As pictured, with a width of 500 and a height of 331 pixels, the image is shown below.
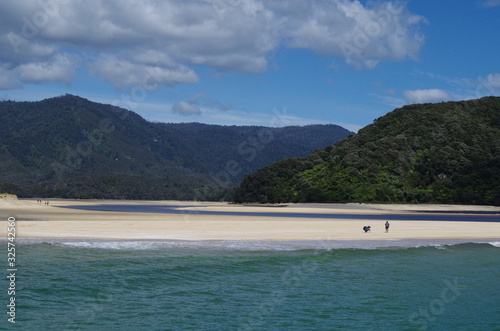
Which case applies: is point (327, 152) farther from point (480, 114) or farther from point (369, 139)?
point (480, 114)

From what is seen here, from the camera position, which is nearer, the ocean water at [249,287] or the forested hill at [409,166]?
the ocean water at [249,287]

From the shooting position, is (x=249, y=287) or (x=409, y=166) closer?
(x=249, y=287)

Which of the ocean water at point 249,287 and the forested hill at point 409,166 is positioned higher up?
the forested hill at point 409,166

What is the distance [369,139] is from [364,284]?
14428cm

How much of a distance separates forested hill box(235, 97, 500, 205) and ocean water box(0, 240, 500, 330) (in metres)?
87.3

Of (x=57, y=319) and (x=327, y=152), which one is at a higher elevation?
(x=327, y=152)

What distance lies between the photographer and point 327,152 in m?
172

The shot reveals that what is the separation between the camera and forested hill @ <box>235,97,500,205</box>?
123750mm

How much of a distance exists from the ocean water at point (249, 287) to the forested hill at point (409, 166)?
286 ft

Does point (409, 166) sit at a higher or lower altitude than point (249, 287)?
higher

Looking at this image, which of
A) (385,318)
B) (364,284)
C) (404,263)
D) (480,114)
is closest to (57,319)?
(385,318)

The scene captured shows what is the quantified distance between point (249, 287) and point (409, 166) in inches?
4687

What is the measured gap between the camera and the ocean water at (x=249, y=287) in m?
20.8

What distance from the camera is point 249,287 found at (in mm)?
26328
